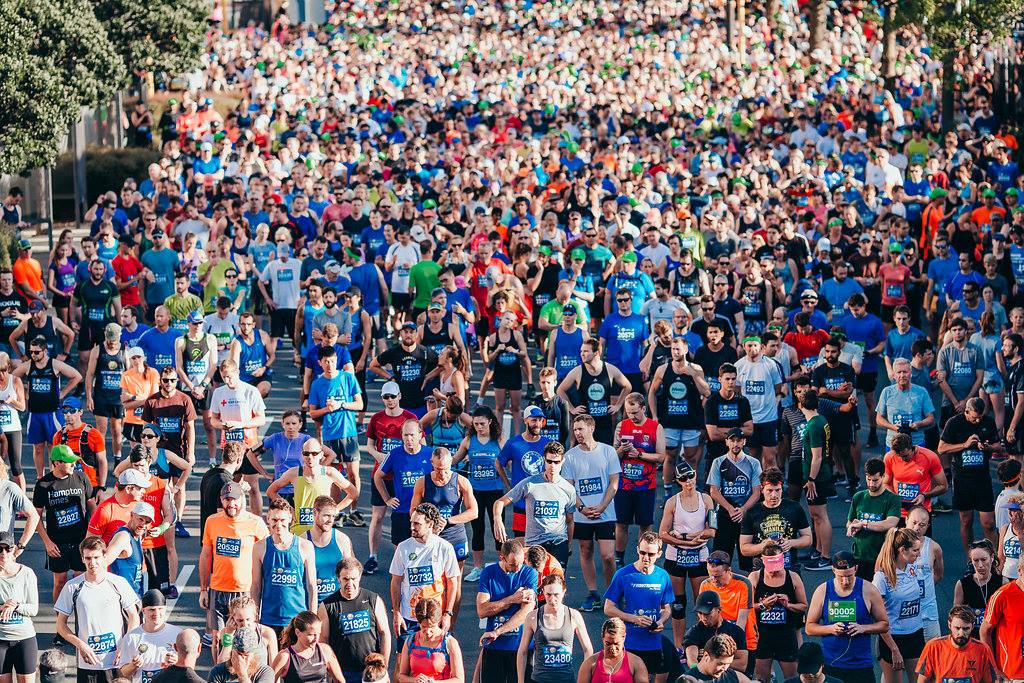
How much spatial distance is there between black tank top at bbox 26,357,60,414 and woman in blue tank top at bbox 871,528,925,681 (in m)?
8.28

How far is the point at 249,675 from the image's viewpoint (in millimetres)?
10078

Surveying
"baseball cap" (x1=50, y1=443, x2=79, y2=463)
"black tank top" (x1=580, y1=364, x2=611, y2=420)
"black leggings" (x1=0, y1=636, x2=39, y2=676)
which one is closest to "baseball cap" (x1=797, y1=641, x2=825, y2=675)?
"black leggings" (x1=0, y1=636, x2=39, y2=676)

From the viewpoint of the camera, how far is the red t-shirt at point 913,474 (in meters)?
13.6

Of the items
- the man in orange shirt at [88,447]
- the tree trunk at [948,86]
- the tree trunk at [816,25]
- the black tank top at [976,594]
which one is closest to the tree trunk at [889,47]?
the tree trunk at [948,86]

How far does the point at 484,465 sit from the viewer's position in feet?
46.2

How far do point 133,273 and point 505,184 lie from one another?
22.4 feet

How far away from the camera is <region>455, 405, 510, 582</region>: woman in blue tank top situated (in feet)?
46.1

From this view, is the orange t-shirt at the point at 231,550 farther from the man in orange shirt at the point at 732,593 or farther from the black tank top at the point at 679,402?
the black tank top at the point at 679,402

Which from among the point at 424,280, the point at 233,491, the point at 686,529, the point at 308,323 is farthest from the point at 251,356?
the point at 686,529

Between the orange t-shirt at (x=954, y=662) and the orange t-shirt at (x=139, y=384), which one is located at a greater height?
the orange t-shirt at (x=139, y=384)

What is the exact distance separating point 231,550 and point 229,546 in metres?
0.03

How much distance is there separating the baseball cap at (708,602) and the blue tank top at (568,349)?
20.1 feet

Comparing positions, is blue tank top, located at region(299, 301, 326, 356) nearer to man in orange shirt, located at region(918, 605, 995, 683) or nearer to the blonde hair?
the blonde hair

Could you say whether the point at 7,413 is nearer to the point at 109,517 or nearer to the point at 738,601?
the point at 109,517
